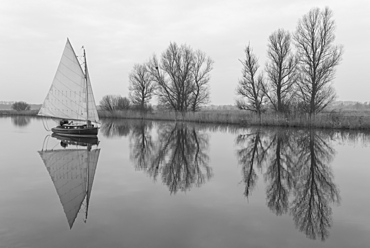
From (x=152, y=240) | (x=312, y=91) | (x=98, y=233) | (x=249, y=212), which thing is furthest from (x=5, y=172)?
(x=312, y=91)

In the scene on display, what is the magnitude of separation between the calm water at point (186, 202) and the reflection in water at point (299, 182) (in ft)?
0.09

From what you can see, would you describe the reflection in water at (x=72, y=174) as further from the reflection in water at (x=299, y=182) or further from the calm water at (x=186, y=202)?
the reflection in water at (x=299, y=182)

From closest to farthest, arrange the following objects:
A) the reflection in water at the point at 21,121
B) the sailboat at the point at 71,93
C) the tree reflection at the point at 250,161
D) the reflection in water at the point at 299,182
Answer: the reflection in water at the point at 299,182
the tree reflection at the point at 250,161
the sailboat at the point at 71,93
the reflection in water at the point at 21,121

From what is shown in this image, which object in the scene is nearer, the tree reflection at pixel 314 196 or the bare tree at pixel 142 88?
the tree reflection at pixel 314 196

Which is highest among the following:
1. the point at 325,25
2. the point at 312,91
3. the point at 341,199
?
the point at 325,25

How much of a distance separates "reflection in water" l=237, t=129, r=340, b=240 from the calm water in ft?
0.09

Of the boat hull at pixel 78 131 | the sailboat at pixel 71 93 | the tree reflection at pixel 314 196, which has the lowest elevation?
the tree reflection at pixel 314 196

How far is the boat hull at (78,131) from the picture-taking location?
62.1ft

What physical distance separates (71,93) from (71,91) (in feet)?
0.46

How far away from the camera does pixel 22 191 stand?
22.5 ft

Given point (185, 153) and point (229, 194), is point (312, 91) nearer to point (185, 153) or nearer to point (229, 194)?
point (185, 153)

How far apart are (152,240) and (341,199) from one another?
14.7ft

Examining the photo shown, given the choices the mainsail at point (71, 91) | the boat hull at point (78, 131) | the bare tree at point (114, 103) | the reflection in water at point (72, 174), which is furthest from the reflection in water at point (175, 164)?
the bare tree at point (114, 103)

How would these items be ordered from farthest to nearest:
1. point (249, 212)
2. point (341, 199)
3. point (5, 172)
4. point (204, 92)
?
point (204, 92) < point (5, 172) < point (341, 199) < point (249, 212)
